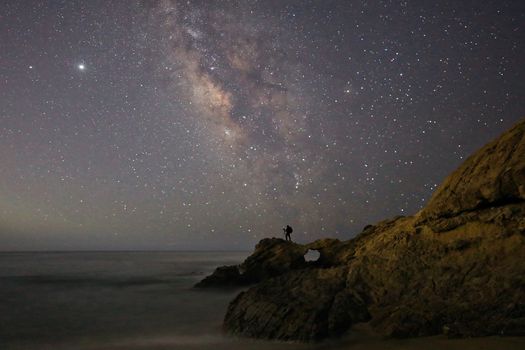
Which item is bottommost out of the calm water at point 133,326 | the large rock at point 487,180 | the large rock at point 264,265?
the calm water at point 133,326

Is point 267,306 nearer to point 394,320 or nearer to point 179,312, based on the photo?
point 394,320

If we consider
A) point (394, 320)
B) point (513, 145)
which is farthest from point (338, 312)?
point (513, 145)

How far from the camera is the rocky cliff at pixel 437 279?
29.1 feet

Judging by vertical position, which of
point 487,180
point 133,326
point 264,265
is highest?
point 487,180

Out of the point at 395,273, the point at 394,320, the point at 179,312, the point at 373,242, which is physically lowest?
the point at 179,312

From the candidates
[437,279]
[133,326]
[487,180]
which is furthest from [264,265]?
[487,180]

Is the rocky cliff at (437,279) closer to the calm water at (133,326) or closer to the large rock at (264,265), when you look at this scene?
the calm water at (133,326)

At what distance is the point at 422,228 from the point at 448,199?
1.24 m

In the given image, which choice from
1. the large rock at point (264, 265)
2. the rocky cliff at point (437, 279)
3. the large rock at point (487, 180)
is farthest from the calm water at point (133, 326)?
the large rock at point (487, 180)

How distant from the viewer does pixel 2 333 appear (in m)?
15.4

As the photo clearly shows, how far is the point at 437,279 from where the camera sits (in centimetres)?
1009

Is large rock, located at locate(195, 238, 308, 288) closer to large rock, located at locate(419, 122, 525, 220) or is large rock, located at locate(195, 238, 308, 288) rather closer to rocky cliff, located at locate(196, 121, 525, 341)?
rocky cliff, located at locate(196, 121, 525, 341)

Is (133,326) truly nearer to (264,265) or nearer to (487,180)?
(264,265)

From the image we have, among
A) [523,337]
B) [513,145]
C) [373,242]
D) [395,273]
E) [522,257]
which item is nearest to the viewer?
[523,337]
